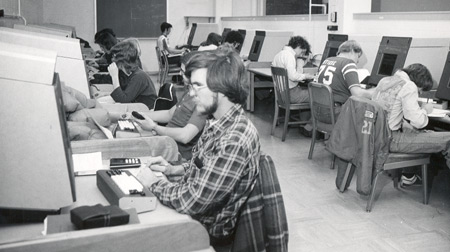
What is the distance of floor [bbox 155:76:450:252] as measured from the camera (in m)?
2.84

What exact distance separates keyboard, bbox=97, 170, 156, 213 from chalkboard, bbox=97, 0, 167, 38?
879cm

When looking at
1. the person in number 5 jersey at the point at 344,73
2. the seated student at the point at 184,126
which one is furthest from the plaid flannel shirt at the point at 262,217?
the person in number 5 jersey at the point at 344,73

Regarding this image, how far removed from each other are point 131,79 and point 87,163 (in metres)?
1.83

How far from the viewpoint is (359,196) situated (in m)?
3.63

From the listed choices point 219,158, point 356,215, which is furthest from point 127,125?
point 356,215

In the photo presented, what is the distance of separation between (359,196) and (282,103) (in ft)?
6.22

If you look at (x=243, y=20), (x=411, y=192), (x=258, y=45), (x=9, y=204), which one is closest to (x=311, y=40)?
(x=258, y=45)

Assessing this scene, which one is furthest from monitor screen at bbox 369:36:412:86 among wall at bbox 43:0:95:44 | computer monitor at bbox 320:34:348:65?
wall at bbox 43:0:95:44

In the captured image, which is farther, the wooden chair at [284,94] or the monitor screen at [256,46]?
the monitor screen at [256,46]

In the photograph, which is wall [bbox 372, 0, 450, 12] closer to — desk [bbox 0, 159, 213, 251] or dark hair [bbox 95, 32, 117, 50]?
dark hair [bbox 95, 32, 117, 50]

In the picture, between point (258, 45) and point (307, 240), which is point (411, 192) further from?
point (258, 45)

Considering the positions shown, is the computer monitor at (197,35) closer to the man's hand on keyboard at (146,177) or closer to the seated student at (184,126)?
the seated student at (184,126)

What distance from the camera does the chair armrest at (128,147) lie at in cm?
212

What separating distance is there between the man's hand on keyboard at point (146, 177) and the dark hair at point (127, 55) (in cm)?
199
